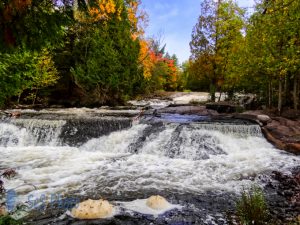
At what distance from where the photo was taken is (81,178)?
782 cm

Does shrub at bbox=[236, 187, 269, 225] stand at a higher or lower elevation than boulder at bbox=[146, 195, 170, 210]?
higher

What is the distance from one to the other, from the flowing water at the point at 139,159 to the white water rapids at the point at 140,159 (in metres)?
0.02

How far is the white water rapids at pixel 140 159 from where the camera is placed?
7414 mm

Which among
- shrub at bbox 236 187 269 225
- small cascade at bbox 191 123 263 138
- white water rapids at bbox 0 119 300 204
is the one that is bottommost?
white water rapids at bbox 0 119 300 204

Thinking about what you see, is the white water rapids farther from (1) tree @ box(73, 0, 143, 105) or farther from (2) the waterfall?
(1) tree @ box(73, 0, 143, 105)

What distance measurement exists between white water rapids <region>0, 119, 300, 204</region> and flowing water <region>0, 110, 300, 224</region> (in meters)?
0.02

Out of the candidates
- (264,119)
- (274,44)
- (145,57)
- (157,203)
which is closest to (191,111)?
(264,119)

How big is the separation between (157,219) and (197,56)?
18.2m

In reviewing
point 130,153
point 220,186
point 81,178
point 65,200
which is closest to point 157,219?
point 65,200

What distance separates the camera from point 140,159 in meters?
10.3

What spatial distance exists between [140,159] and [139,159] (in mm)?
34

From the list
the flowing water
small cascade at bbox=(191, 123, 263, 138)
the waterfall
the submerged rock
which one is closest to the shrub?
the flowing water

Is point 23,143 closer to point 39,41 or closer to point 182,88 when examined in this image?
point 39,41

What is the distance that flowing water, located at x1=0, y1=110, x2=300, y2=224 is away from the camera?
6.93 meters
